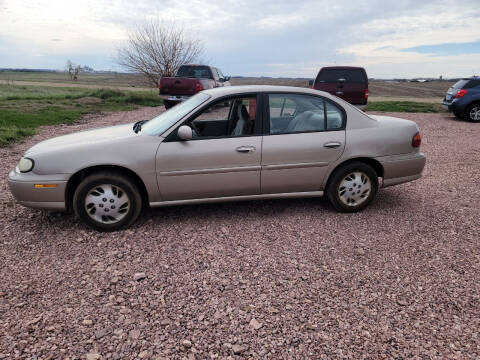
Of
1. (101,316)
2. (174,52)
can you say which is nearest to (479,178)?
(101,316)

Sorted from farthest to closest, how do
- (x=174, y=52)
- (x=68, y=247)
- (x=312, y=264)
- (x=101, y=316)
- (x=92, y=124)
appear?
1. (x=174, y=52)
2. (x=92, y=124)
3. (x=68, y=247)
4. (x=312, y=264)
5. (x=101, y=316)

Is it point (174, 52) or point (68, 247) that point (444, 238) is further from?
point (174, 52)

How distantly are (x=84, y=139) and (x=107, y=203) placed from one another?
0.82m

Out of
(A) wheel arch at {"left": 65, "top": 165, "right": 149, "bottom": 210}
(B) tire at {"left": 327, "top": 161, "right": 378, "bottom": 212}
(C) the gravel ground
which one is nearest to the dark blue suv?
(C) the gravel ground

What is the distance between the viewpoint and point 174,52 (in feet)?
86.7

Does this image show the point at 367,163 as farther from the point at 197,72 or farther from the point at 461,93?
the point at 197,72

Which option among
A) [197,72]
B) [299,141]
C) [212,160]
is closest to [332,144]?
[299,141]

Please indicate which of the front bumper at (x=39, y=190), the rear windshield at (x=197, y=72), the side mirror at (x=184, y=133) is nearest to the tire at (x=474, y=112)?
the rear windshield at (x=197, y=72)

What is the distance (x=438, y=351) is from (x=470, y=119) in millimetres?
13644

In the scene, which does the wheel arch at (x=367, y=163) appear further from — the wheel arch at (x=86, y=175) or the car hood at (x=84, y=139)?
the car hood at (x=84, y=139)

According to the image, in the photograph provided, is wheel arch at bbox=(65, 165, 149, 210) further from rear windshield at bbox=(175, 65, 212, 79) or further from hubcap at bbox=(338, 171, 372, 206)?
rear windshield at bbox=(175, 65, 212, 79)

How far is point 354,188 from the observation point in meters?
4.54

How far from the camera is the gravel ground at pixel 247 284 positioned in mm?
2434

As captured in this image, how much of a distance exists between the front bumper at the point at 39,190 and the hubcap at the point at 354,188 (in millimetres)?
3167
